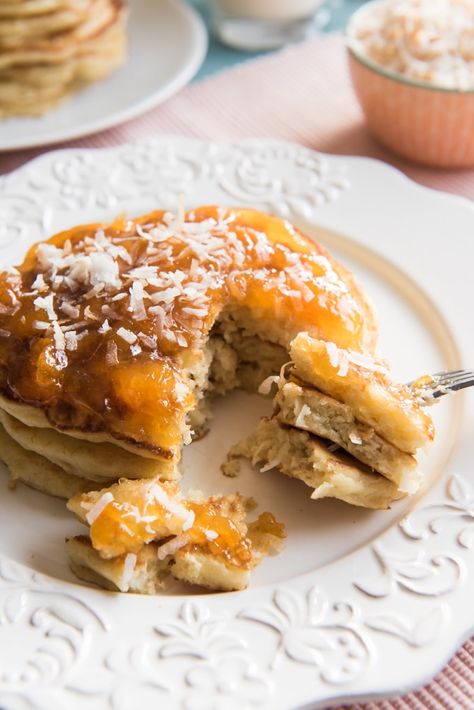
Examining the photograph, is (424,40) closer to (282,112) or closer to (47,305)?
(282,112)

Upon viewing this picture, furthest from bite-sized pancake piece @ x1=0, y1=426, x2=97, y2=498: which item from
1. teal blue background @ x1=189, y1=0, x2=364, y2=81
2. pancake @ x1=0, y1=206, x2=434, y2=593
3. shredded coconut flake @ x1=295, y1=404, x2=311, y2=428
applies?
teal blue background @ x1=189, y1=0, x2=364, y2=81

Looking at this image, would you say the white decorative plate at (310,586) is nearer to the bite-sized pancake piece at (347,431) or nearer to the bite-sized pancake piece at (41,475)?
the bite-sized pancake piece at (41,475)

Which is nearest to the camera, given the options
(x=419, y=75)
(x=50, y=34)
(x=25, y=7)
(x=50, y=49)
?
(x=419, y=75)

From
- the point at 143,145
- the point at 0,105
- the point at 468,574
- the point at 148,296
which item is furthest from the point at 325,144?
the point at 468,574

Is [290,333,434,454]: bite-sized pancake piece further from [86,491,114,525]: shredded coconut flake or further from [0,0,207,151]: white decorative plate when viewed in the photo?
[0,0,207,151]: white decorative plate

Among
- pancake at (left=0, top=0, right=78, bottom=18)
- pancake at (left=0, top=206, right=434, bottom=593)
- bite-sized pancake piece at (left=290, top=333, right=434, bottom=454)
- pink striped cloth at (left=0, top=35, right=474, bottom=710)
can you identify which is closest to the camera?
pancake at (left=0, top=206, right=434, bottom=593)

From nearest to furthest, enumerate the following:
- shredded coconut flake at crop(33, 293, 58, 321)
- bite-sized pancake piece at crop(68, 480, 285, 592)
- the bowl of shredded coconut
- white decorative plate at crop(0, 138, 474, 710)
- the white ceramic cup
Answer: white decorative plate at crop(0, 138, 474, 710)
bite-sized pancake piece at crop(68, 480, 285, 592)
shredded coconut flake at crop(33, 293, 58, 321)
the bowl of shredded coconut
the white ceramic cup

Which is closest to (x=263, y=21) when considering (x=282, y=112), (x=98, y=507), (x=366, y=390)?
(x=282, y=112)
